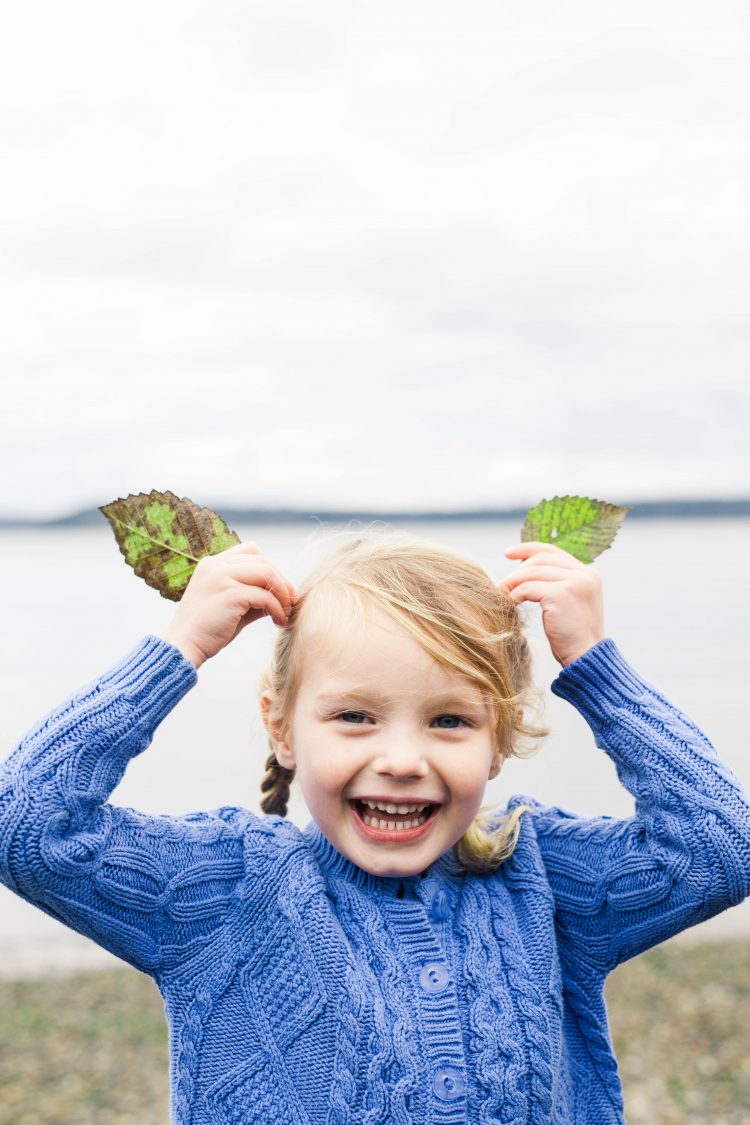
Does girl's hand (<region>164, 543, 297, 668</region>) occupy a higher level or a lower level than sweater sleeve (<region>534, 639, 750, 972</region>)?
higher

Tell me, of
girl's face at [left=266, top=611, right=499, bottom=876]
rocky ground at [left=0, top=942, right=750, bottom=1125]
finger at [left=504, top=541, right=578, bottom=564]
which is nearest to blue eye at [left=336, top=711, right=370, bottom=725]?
girl's face at [left=266, top=611, right=499, bottom=876]

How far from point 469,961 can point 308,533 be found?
3.48 ft

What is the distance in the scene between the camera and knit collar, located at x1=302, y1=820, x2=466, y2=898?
2.14 meters

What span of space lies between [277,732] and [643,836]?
2.37 feet

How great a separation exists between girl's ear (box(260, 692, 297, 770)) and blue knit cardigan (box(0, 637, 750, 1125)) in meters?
0.12

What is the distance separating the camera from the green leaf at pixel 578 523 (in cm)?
232

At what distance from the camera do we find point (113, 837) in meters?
2.02

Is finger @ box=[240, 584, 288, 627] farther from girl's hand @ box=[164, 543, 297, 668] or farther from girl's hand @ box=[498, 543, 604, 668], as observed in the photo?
girl's hand @ box=[498, 543, 604, 668]

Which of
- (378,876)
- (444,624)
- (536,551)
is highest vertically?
(536,551)

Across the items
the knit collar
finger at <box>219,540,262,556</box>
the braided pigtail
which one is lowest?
the knit collar

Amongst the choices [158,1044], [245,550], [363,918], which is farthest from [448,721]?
[158,1044]

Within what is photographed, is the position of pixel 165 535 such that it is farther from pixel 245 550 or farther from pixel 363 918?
pixel 363 918

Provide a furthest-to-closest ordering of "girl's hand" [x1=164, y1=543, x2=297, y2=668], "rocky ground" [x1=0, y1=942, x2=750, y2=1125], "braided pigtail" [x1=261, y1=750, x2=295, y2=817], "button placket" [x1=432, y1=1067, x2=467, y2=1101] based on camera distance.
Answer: "rocky ground" [x1=0, y1=942, x2=750, y2=1125]
"braided pigtail" [x1=261, y1=750, x2=295, y2=817]
"girl's hand" [x1=164, y1=543, x2=297, y2=668]
"button placket" [x1=432, y1=1067, x2=467, y2=1101]

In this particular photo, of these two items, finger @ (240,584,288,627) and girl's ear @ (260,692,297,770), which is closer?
finger @ (240,584,288,627)
